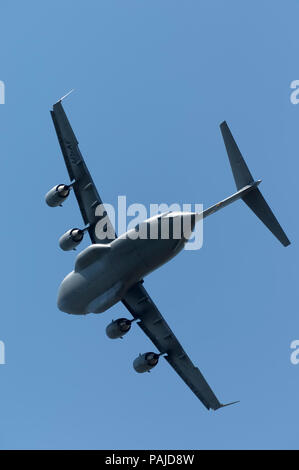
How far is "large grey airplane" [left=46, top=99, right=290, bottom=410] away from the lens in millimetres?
48625

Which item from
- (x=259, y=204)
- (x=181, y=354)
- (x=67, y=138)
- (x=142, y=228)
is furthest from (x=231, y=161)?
(x=181, y=354)

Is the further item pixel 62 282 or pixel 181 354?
pixel 181 354

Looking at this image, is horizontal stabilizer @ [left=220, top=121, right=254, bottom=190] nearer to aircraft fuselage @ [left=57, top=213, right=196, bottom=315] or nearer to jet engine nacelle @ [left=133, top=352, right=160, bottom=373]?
aircraft fuselage @ [left=57, top=213, right=196, bottom=315]

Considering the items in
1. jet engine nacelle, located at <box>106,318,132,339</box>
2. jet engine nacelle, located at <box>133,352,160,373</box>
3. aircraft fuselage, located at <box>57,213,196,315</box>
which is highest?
aircraft fuselage, located at <box>57,213,196,315</box>

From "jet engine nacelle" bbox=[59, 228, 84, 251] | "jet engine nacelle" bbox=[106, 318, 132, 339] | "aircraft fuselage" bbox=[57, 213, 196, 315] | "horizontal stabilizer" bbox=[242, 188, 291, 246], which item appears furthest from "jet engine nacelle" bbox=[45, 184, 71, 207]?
"horizontal stabilizer" bbox=[242, 188, 291, 246]

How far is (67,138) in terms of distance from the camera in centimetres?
5181

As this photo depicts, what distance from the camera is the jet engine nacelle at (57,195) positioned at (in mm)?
51938

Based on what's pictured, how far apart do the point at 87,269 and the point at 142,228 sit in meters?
4.89

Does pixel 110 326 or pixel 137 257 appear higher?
pixel 137 257

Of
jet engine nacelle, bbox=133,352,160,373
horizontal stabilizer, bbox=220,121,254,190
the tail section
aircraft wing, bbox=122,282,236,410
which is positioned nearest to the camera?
horizontal stabilizer, bbox=220,121,254,190

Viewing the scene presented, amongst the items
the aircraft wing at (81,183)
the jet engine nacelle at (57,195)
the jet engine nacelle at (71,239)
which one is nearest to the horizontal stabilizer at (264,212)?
the aircraft wing at (81,183)

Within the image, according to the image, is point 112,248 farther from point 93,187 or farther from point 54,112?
point 54,112

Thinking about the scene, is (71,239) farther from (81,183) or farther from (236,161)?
(236,161)

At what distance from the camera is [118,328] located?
53781 mm
